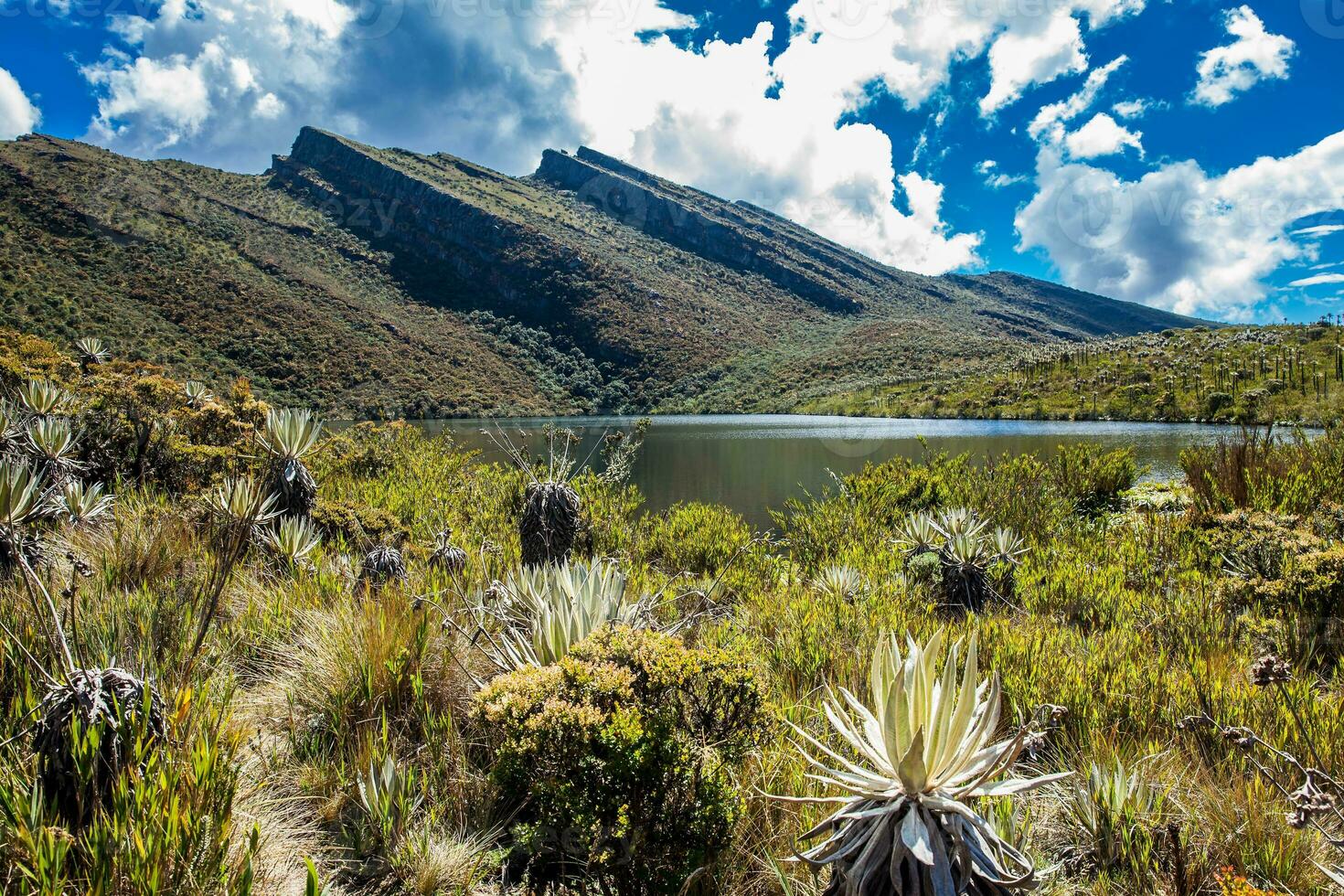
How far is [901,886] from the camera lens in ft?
4.60

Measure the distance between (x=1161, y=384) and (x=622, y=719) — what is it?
62058 mm

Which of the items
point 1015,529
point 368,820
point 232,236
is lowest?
point 368,820

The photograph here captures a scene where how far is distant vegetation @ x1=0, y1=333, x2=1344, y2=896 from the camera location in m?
1.71

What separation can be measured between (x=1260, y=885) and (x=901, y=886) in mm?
1931

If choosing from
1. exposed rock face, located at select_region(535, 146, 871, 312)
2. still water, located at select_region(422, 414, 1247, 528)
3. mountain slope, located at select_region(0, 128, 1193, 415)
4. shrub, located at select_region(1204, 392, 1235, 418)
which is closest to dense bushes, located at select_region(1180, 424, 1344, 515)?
still water, located at select_region(422, 414, 1247, 528)

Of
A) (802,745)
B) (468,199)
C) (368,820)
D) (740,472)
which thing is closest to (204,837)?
(368,820)

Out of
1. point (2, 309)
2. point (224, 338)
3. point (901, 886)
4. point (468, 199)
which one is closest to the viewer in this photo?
point (901, 886)

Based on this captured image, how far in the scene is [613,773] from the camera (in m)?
2.07

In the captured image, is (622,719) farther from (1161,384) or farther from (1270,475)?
(1161,384)

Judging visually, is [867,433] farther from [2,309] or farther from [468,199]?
[468,199]

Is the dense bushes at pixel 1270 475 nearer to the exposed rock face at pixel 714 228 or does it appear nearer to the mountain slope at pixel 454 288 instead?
the mountain slope at pixel 454 288

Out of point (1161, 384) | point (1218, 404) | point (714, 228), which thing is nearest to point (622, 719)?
point (1218, 404)

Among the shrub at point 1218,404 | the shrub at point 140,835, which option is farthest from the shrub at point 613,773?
the shrub at point 1218,404

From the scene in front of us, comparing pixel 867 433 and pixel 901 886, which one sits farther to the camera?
pixel 867 433
